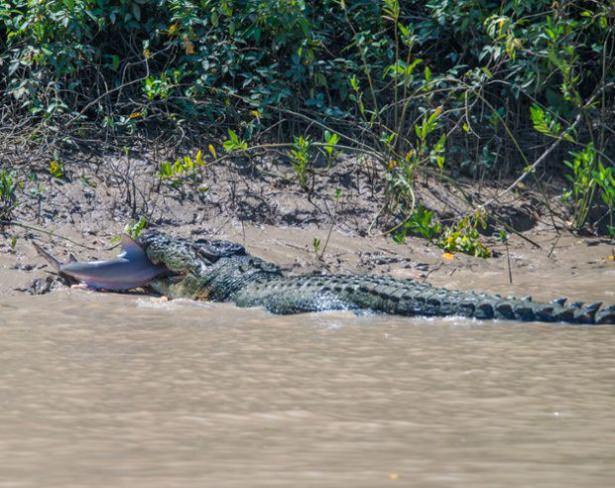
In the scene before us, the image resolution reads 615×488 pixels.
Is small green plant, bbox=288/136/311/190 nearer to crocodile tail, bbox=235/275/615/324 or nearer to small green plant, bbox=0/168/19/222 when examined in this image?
crocodile tail, bbox=235/275/615/324

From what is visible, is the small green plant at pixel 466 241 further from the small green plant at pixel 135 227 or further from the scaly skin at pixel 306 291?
the small green plant at pixel 135 227

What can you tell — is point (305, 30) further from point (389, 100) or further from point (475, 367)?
point (475, 367)

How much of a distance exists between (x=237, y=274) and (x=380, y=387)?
9.69ft

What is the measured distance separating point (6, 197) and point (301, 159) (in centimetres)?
228

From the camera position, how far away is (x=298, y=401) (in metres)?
4.21

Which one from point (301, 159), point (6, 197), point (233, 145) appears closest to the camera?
Result: point (6, 197)

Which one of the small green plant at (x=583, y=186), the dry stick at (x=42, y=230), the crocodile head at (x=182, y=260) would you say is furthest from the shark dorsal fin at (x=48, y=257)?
the small green plant at (x=583, y=186)

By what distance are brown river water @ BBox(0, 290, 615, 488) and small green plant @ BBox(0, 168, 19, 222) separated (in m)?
1.45

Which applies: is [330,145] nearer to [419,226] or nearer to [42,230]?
[419,226]

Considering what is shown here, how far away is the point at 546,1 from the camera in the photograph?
31.0 feet

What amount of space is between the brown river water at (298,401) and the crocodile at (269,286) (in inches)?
6.2

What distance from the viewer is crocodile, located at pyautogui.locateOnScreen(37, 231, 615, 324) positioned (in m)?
6.30

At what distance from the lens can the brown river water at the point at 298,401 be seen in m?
3.24

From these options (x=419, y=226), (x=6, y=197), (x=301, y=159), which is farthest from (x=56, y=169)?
(x=419, y=226)
